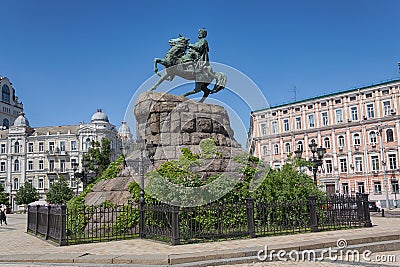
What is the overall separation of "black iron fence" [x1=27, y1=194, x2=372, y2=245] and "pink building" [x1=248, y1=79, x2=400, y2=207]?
109 ft

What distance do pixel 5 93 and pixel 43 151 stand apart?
82.3 ft

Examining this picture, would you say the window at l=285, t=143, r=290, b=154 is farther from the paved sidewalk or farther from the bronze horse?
the paved sidewalk

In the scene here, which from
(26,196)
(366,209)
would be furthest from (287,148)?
(366,209)

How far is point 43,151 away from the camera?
234ft

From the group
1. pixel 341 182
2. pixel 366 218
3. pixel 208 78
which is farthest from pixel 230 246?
pixel 341 182

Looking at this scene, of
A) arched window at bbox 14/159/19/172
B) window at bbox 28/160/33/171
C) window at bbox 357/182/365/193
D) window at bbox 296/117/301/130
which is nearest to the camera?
window at bbox 357/182/365/193

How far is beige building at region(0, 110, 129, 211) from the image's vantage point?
2746 inches

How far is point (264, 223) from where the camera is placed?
42.8ft

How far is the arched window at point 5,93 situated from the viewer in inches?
3460

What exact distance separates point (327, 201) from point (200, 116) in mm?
6170

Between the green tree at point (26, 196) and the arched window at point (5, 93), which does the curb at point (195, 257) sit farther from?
the arched window at point (5, 93)

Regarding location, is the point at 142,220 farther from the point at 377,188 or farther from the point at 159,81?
the point at 377,188

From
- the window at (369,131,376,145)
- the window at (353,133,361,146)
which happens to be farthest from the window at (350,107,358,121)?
the window at (369,131,376,145)

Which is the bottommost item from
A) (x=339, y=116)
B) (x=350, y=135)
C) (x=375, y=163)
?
(x=375, y=163)
